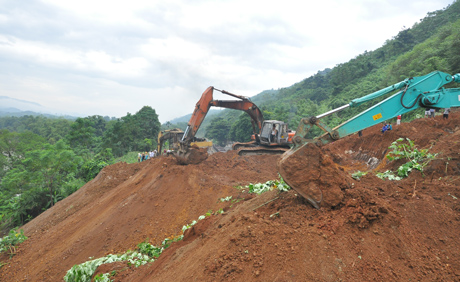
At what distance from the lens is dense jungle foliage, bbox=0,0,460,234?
1455cm

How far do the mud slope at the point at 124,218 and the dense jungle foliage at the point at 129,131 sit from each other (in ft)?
14.0

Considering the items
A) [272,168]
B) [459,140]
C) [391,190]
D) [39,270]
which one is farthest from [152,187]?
[459,140]

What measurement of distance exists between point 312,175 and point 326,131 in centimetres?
80

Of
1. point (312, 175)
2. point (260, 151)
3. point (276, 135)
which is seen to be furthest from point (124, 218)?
point (276, 135)

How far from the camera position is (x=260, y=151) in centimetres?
1515

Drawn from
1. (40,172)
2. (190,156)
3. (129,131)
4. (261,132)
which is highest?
(129,131)

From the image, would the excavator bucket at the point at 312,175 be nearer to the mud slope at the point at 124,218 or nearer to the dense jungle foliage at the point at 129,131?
the mud slope at the point at 124,218

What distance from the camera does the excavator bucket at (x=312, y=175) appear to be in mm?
4141

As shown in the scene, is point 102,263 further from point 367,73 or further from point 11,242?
point 367,73

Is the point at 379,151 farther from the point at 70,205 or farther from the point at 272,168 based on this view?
the point at 70,205

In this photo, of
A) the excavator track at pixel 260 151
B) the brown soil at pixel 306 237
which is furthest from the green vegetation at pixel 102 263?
the excavator track at pixel 260 151

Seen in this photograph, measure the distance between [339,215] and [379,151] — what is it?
9.73 meters

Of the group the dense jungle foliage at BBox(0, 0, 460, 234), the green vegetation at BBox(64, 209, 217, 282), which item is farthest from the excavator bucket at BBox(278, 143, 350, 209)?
the dense jungle foliage at BBox(0, 0, 460, 234)

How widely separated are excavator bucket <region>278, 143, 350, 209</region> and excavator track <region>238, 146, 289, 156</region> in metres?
10.5
